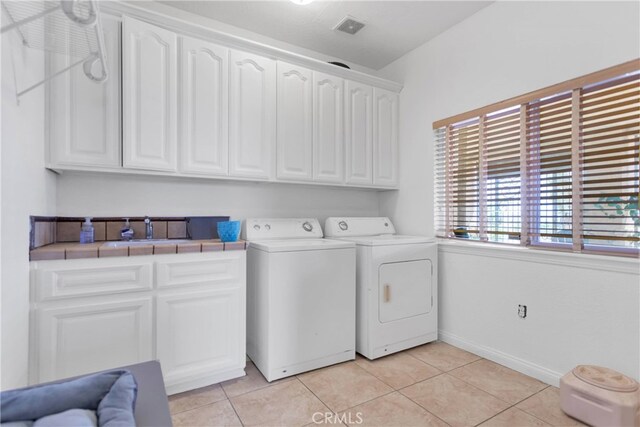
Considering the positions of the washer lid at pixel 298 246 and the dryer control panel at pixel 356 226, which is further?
the dryer control panel at pixel 356 226

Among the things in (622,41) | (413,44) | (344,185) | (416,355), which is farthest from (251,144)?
(622,41)

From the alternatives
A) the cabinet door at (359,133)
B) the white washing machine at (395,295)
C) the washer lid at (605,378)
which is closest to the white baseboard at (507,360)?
the white washing machine at (395,295)

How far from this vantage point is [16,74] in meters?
1.35

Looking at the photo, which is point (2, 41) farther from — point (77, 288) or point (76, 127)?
point (77, 288)

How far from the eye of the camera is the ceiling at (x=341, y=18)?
2383 millimetres

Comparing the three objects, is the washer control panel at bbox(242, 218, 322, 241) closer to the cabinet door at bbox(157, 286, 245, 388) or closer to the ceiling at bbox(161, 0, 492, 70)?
the cabinet door at bbox(157, 286, 245, 388)

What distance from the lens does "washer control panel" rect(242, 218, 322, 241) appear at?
2463mm

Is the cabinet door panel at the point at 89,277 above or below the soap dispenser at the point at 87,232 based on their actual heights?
below

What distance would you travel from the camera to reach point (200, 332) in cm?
192

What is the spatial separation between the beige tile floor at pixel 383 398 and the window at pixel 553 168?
3.05 feet

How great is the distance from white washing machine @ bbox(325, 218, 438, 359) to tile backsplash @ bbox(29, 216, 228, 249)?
120cm

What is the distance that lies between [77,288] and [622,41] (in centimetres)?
318

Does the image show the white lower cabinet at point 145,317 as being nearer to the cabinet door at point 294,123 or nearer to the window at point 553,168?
the cabinet door at point 294,123

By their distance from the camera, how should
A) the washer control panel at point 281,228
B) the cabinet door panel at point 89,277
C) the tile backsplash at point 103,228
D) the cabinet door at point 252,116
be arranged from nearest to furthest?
the cabinet door panel at point 89,277
the tile backsplash at point 103,228
the cabinet door at point 252,116
the washer control panel at point 281,228
